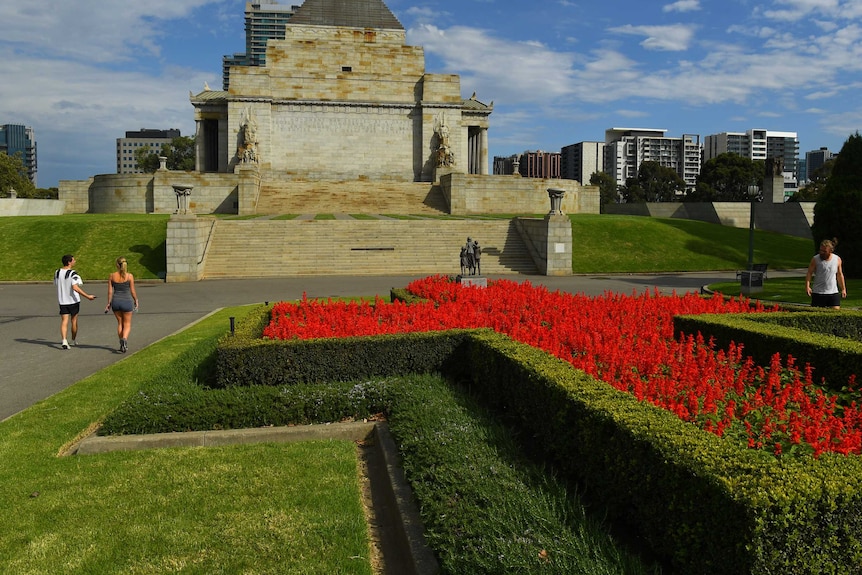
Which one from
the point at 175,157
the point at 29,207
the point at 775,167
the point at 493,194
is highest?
the point at 175,157

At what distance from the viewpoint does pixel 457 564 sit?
405cm

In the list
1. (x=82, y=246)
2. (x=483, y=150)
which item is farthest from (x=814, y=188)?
(x=82, y=246)

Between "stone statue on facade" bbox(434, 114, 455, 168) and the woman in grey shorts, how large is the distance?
38517 millimetres

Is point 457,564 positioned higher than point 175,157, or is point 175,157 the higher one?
point 175,157

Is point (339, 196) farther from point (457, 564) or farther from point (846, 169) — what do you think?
point (457, 564)

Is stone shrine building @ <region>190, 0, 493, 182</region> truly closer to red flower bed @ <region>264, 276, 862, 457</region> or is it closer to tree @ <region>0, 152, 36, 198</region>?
tree @ <region>0, 152, 36, 198</region>

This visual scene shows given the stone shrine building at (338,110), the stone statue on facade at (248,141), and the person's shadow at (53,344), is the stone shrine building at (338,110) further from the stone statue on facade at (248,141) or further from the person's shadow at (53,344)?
the person's shadow at (53,344)

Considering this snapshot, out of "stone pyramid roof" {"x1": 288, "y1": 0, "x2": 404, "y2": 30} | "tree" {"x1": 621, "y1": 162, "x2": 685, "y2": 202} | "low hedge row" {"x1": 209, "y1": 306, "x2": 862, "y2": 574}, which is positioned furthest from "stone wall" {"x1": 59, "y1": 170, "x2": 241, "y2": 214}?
"tree" {"x1": 621, "y1": 162, "x2": 685, "y2": 202}

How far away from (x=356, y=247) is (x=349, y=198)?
15.6 m

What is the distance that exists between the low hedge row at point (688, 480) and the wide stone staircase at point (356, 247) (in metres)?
21.7

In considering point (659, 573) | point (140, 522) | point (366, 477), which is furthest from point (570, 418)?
point (140, 522)

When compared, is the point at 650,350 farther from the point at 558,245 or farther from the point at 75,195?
the point at 75,195

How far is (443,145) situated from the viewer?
164ft

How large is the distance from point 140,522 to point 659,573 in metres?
4.06
